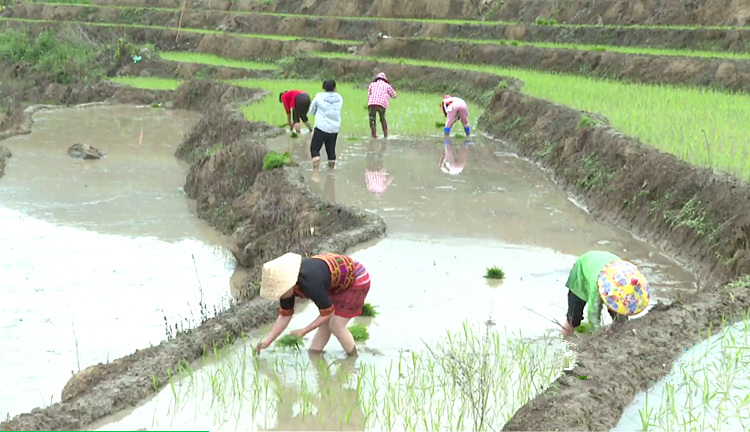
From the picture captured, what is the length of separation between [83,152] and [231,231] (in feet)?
22.8

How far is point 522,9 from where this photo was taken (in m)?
31.2

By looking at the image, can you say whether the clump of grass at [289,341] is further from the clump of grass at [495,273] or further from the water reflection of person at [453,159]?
the water reflection of person at [453,159]

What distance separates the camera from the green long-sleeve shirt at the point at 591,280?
6191mm

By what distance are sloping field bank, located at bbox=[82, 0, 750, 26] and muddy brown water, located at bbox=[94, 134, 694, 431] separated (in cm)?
1246

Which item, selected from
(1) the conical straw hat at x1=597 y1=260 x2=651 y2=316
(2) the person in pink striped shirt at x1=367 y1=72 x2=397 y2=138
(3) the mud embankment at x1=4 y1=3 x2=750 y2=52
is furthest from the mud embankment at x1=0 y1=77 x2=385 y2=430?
(3) the mud embankment at x1=4 y1=3 x2=750 y2=52

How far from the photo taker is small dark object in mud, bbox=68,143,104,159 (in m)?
18.3

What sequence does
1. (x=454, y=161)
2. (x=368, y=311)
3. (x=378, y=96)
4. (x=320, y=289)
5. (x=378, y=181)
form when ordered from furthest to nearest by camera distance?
(x=378, y=96), (x=454, y=161), (x=378, y=181), (x=368, y=311), (x=320, y=289)

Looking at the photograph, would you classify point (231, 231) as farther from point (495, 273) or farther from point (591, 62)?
point (591, 62)

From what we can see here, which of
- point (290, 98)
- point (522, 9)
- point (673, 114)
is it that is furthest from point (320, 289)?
point (522, 9)

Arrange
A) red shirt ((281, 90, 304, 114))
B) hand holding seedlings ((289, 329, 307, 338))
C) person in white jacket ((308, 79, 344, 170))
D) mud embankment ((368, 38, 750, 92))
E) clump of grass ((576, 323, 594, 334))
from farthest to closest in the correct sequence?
mud embankment ((368, 38, 750, 92))
red shirt ((281, 90, 304, 114))
person in white jacket ((308, 79, 344, 170))
clump of grass ((576, 323, 594, 334))
hand holding seedlings ((289, 329, 307, 338))

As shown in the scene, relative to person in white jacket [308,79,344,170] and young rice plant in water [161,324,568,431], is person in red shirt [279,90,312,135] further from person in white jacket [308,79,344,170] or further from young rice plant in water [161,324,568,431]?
young rice plant in water [161,324,568,431]

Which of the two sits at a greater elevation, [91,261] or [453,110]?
[453,110]

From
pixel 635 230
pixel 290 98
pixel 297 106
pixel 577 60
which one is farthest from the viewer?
pixel 577 60

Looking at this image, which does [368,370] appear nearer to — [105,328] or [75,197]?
[105,328]
